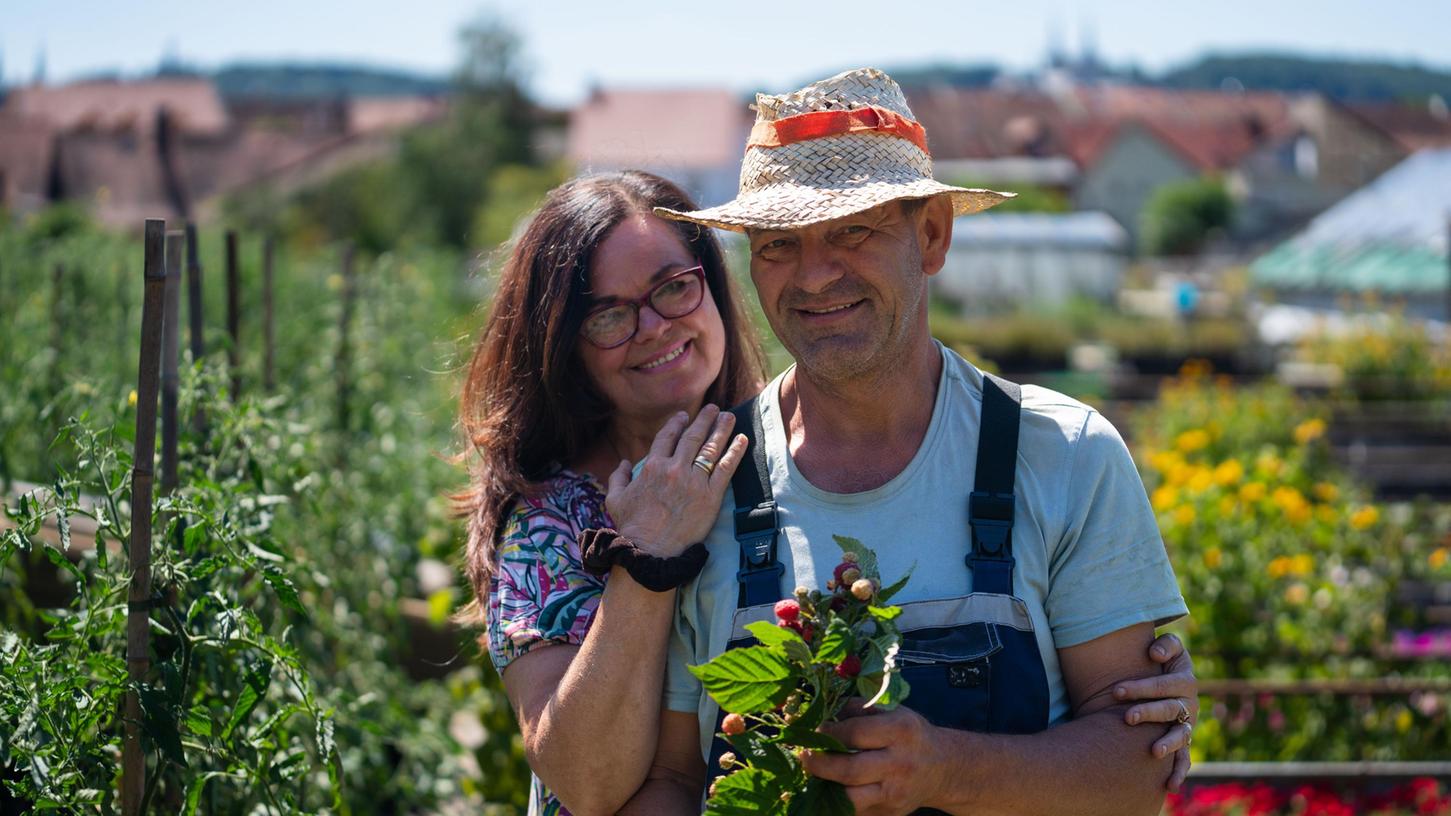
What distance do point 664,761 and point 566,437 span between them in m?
0.60

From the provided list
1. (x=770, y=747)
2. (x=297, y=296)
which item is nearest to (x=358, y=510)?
(x=770, y=747)

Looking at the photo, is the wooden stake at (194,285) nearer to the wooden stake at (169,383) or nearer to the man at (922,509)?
the wooden stake at (169,383)

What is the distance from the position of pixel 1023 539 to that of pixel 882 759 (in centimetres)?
41

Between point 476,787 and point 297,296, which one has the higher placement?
point 297,296

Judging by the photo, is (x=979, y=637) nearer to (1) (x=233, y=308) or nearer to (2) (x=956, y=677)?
(2) (x=956, y=677)

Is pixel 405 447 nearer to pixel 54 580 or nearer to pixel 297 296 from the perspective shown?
pixel 54 580

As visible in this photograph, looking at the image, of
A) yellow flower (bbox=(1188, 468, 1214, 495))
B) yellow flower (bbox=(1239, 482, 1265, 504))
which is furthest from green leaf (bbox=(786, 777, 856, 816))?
yellow flower (bbox=(1239, 482, 1265, 504))

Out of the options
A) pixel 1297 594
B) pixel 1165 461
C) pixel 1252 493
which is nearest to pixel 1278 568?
pixel 1297 594

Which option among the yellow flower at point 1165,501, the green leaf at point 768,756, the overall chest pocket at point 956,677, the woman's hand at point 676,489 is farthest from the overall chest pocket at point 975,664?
the yellow flower at point 1165,501

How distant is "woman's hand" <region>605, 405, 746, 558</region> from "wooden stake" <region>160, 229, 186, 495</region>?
2.34 feet

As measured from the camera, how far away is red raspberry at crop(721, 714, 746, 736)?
1695mm

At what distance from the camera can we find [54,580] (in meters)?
3.56

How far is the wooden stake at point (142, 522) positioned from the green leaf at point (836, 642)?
102 cm

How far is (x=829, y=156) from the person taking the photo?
1970 mm
